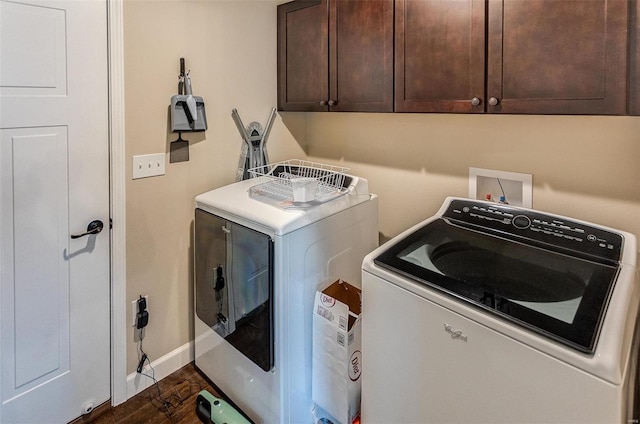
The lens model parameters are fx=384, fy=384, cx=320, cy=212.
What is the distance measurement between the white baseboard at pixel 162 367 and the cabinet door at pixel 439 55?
5.80 ft

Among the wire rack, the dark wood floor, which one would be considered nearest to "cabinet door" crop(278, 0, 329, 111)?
the wire rack

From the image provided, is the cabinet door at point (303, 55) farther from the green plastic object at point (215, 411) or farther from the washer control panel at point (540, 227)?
the green plastic object at point (215, 411)

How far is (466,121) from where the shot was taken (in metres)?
1.91

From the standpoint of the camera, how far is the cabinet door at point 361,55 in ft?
5.90

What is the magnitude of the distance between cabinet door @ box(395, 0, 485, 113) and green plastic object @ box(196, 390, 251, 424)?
5.35ft

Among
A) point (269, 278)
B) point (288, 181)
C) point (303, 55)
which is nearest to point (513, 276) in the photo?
point (269, 278)

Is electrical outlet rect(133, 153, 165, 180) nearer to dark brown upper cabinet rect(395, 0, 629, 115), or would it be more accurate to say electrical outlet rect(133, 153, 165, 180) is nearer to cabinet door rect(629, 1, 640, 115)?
dark brown upper cabinet rect(395, 0, 629, 115)

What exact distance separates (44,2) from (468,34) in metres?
1.67

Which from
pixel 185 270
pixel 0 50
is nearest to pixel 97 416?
pixel 185 270

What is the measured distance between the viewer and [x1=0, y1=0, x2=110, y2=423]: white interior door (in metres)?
1.49

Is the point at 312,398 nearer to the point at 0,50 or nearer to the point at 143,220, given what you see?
the point at 143,220

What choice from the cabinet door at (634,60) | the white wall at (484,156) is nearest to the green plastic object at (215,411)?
the white wall at (484,156)

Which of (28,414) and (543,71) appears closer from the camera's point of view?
(543,71)

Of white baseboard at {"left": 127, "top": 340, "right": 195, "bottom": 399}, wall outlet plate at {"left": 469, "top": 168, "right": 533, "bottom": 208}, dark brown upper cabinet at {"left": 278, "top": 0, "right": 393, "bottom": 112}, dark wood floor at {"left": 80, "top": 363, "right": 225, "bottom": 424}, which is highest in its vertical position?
dark brown upper cabinet at {"left": 278, "top": 0, "right": 393, "bottom": 112}
